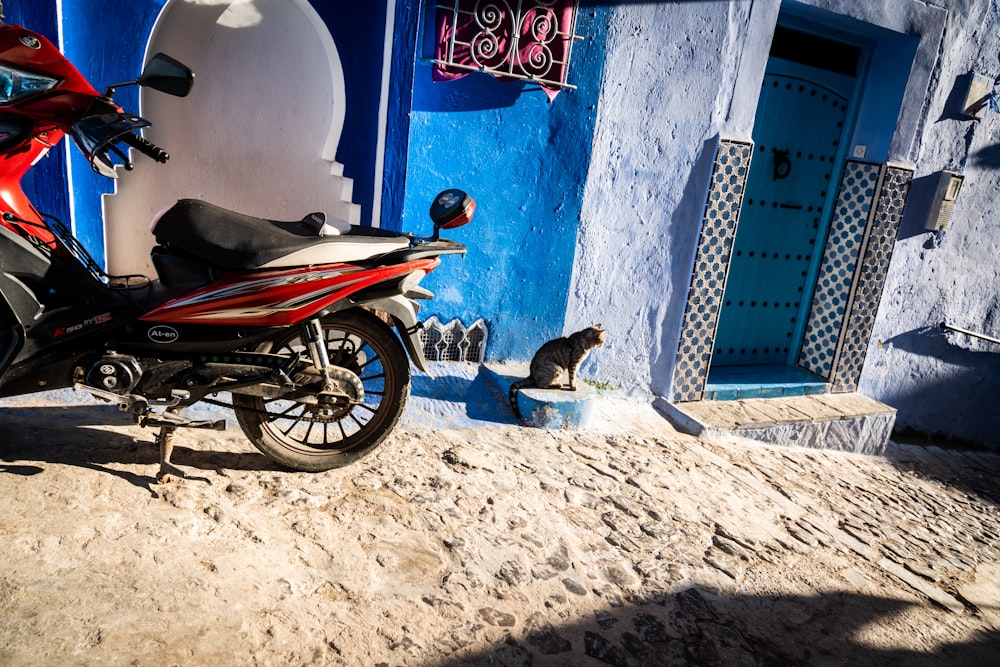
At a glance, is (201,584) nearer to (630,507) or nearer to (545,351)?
(630,507)

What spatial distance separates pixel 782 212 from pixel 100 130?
5421 millimetres

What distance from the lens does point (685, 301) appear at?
521 cm

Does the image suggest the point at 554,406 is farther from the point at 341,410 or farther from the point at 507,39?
the point at 507,39

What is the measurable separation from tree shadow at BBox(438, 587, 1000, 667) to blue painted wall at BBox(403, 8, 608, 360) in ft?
8.01

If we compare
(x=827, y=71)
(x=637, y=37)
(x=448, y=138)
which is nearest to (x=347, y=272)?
(x=448, y=138)

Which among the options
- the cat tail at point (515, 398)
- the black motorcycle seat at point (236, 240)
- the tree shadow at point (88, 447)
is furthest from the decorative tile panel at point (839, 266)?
the tree shadow at point (88, 447)

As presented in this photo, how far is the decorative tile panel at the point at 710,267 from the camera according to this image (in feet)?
16.5

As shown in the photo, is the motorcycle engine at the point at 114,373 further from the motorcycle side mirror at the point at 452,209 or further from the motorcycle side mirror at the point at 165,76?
the motorcycle side mirror at the point at 452,209

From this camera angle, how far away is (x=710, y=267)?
17.0 feet

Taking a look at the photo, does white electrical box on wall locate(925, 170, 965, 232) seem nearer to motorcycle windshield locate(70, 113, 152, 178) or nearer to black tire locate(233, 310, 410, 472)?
black tire locate(233, 310, 410, 472)

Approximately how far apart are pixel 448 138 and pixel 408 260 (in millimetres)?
1689

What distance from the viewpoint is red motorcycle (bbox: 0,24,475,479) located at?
2.47 meters

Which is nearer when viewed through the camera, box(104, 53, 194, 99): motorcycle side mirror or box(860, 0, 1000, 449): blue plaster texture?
box(104, 53, 194, 99): motorcycle side mirror

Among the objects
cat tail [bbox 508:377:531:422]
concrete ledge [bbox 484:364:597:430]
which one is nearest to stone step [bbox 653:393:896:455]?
concrete ledge [bbox 484:364:597:430]
